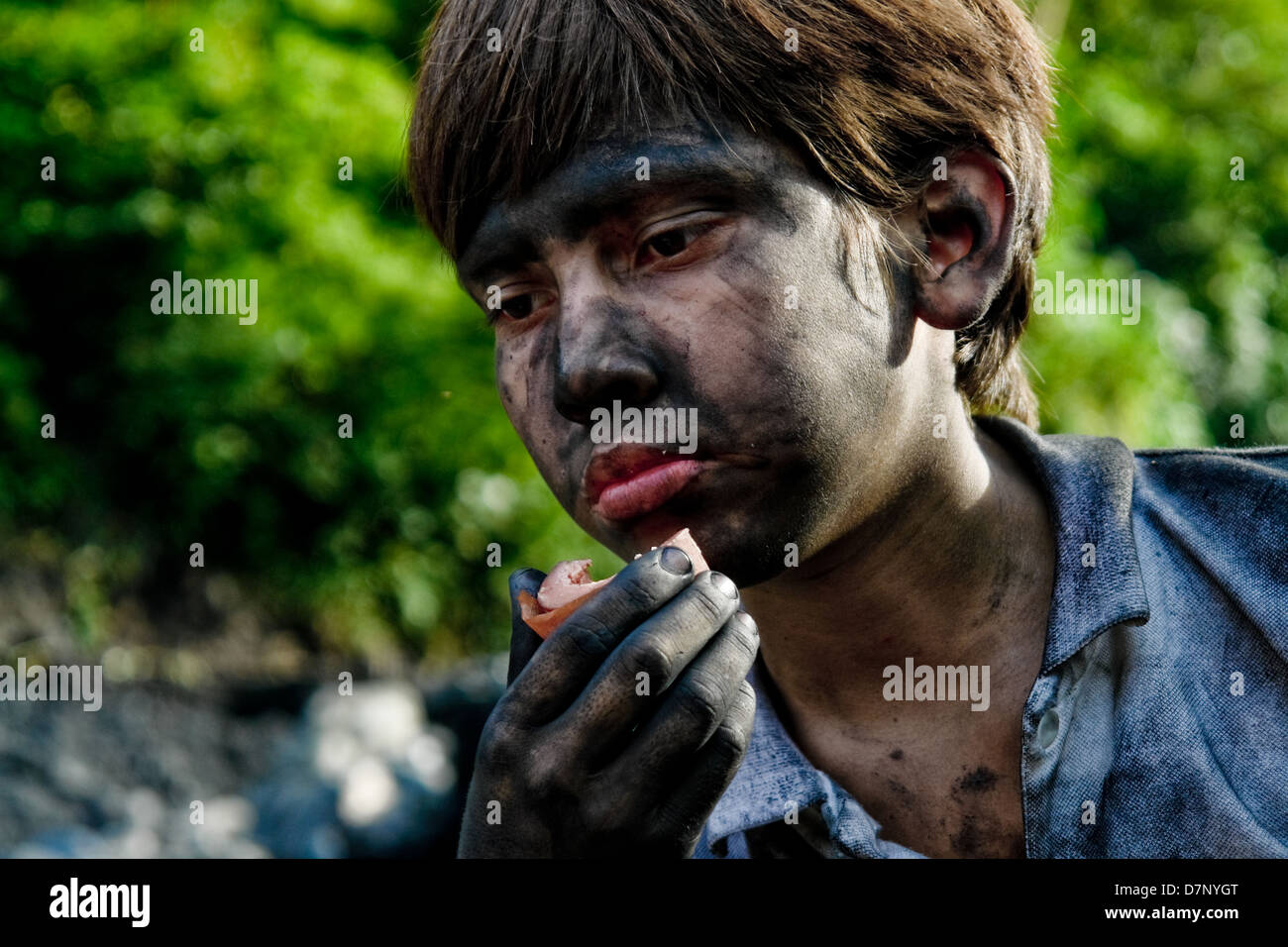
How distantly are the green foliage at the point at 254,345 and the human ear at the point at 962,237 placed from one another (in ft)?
12.6

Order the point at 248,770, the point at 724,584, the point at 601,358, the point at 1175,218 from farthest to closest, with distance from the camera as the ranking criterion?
the point at 1175,218, the point at 248,770, the point at 601,358, the point at 724,584

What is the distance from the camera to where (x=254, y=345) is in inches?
247

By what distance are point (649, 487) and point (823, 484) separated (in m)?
0.32

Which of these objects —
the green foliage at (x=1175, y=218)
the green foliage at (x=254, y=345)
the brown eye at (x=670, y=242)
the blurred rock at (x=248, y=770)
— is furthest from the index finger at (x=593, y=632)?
the green foliage at (x=254, y=345)

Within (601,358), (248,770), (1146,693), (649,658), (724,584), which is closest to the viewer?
(649,658)

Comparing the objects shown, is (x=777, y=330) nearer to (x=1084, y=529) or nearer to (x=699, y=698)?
(x=699, y=698)

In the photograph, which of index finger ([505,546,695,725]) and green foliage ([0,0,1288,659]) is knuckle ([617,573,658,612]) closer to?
index finger ([505,546,695,725])

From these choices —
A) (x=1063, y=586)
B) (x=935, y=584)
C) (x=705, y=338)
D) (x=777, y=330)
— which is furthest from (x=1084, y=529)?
(x=705, y=338)

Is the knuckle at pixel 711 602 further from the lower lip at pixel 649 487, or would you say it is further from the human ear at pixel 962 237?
the human ear at pixel 962 237

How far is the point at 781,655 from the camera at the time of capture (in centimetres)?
283

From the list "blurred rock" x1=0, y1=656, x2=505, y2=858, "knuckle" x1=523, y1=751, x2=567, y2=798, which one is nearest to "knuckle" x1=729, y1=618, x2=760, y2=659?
"knuckle" x1=523, y1=751, x2=567, y2=798
